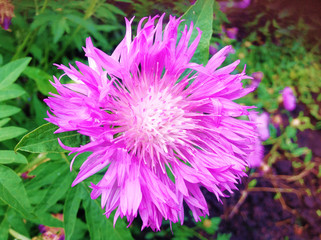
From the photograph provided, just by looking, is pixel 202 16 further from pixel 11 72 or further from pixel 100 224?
pixel 100 224

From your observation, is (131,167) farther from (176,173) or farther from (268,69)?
(268,69)

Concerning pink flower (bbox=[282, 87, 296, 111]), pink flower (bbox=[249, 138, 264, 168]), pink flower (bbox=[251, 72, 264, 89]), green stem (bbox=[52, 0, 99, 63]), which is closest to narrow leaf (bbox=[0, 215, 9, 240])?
green stem (bbox=[52, 0, 99, 63])

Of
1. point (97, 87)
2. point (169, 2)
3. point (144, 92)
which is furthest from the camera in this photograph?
point (169, 2)

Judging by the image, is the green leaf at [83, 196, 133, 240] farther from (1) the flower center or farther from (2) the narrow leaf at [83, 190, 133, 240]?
(1) the flower center

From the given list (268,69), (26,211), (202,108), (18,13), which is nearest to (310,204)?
(268,69)

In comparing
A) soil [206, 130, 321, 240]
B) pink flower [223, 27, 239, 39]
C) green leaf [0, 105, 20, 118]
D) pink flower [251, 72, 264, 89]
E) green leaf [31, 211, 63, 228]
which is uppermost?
pink flower [223, 27, 239, 39]

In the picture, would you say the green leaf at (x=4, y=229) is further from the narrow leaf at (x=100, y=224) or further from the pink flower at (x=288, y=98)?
the pink flower at (x=288, y=98)
